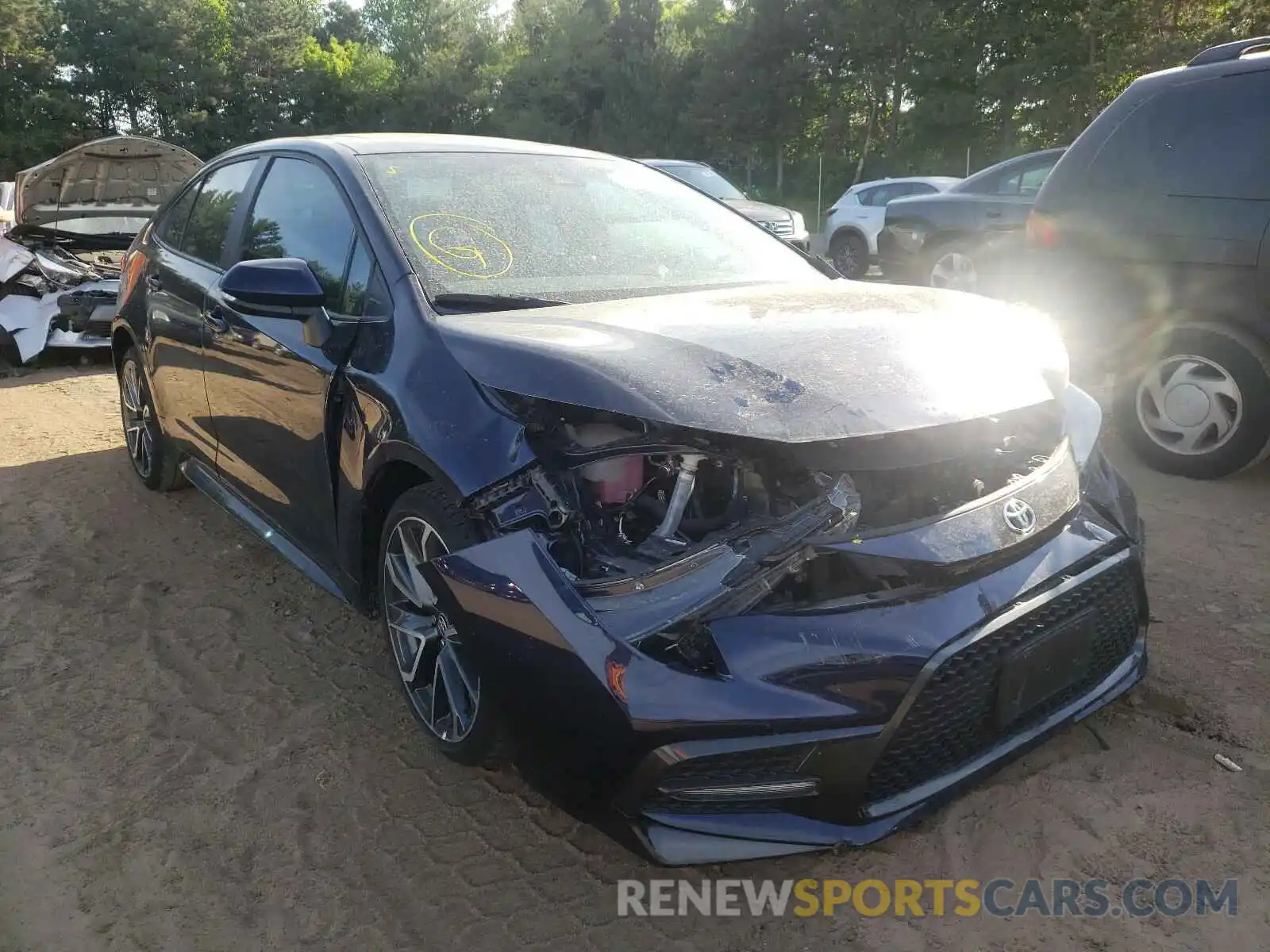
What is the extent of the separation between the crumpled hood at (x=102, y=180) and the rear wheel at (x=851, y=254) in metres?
8.37

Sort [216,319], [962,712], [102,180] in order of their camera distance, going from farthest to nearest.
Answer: [102,180]
[216,319]
[962,712]

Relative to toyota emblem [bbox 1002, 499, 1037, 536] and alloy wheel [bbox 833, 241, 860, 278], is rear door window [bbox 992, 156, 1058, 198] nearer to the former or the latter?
alloy wheel [bbox 833, 241, 860, 278]

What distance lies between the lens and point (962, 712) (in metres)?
1.98

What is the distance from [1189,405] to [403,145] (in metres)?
3.72

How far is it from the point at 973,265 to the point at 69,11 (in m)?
48.4

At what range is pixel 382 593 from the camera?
2.73 meters

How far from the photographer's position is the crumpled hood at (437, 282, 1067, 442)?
6.61 feet

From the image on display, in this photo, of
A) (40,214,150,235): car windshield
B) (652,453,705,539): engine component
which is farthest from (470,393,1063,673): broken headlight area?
(40,214,150,235): car windshield

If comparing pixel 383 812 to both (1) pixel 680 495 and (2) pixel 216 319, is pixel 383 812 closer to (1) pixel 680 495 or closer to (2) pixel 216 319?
(1) pixel 680 495

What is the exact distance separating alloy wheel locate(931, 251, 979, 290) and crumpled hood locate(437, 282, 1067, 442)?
6.39 metres

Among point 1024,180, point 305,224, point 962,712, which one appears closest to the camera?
point 962,712

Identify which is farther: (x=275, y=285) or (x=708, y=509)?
(x=275, y=285)

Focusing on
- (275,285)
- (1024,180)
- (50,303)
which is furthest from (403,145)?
(1024,180)

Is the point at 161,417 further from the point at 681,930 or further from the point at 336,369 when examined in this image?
the point at 681,930
